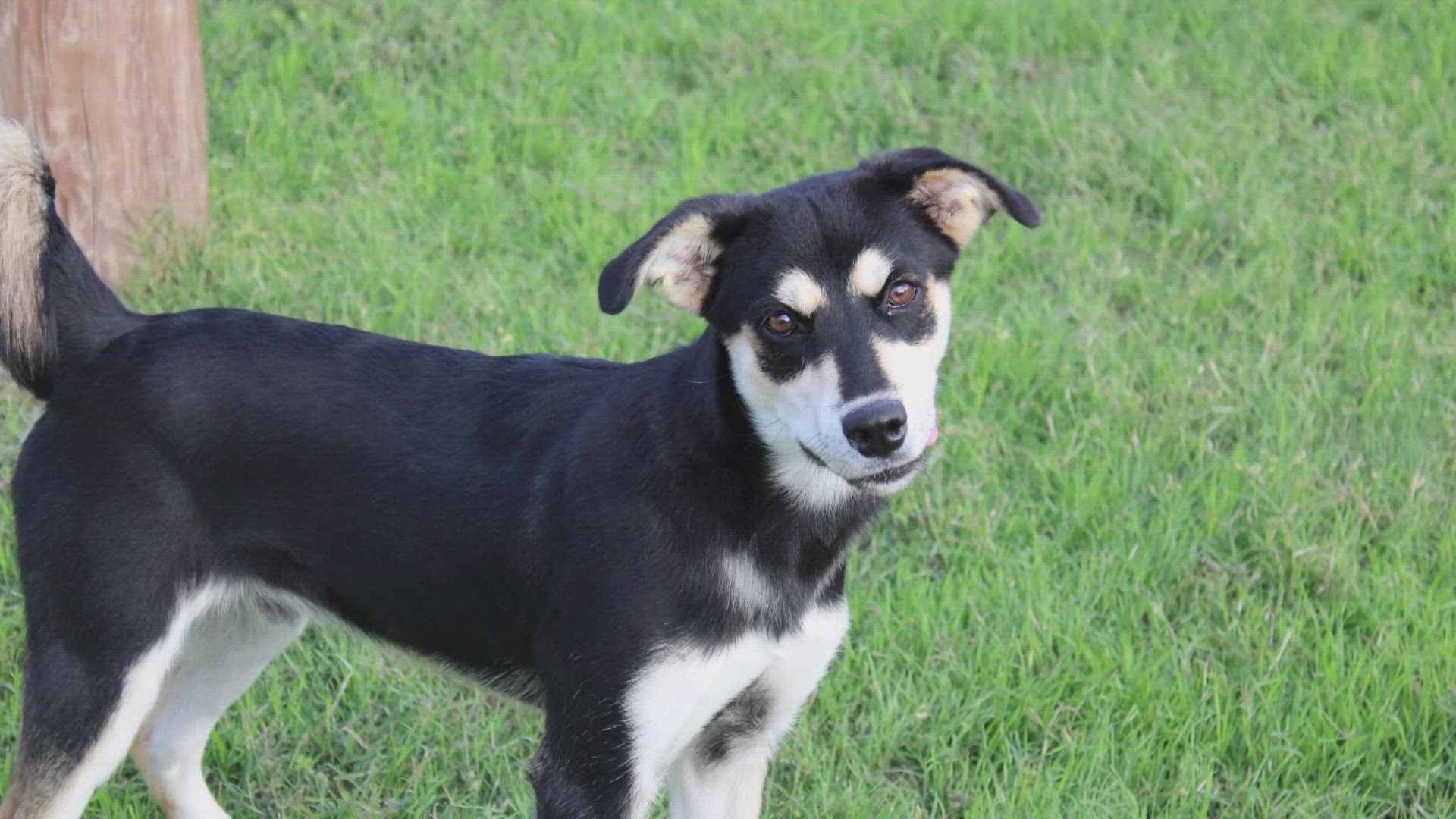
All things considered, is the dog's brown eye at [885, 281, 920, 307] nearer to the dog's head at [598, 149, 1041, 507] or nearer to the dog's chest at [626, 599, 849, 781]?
the dog's head at [598, 149, 1041, 507]

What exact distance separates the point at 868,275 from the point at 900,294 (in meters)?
0.09

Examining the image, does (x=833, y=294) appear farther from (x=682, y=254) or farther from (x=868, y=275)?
(x=682, y=254)

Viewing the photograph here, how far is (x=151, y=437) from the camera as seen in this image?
136 inches

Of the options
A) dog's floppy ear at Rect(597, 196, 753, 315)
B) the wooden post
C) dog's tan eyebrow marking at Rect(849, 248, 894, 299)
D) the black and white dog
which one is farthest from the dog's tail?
the wooden post

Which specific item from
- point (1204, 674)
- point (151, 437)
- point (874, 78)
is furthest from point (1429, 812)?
point (874, 78)

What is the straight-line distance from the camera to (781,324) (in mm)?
3281

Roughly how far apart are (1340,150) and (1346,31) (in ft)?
3.79

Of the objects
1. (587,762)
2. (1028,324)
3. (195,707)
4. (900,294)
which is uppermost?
(900,294)

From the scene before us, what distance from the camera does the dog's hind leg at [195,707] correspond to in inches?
156

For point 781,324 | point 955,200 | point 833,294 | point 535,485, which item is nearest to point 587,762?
point 535,485

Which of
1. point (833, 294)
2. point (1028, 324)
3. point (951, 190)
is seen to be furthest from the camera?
point (1028, 324)

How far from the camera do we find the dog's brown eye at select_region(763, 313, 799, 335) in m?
3.28

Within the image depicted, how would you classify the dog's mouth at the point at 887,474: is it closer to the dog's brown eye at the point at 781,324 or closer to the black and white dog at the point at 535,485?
the black and white dog at the point at 535,485

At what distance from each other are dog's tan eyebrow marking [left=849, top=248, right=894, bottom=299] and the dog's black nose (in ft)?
1.04
